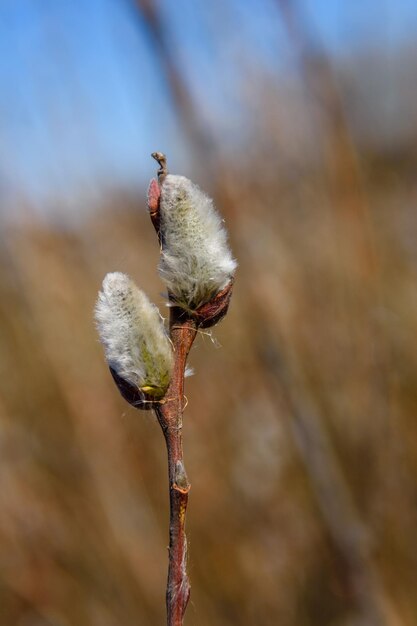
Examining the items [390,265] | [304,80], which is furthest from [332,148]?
[390,265]

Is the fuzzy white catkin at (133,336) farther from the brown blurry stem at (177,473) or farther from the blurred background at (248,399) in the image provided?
the blurred background at (248,399)

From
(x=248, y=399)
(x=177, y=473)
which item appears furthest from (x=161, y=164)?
(x=248, y=399)

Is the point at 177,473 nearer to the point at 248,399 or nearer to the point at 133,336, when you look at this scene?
the point at 133,336

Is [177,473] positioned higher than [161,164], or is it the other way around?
[161,164]

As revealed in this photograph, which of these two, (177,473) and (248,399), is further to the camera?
(248,399)

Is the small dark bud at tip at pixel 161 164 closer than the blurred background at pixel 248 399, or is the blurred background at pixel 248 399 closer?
the small dark bud at tip at pixel 161 164

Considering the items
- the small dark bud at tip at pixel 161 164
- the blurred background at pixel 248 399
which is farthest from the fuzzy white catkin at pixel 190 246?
the blurred background at pixel 248 399
